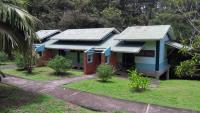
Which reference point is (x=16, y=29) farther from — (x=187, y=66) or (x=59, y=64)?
(x=59, y=64)

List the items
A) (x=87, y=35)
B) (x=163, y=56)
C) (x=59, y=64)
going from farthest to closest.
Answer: (x=87, y=35) → (x=163, y=56) → (x=59, y=64)

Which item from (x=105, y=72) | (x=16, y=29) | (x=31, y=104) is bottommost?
(x=31, y=104)

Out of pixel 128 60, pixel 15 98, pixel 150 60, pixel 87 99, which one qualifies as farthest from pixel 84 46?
pixel 15 98

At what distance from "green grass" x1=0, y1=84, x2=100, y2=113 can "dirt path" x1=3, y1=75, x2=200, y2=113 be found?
3.68 feet

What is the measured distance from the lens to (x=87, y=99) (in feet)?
45.7

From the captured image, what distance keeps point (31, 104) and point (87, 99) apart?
10.3ft

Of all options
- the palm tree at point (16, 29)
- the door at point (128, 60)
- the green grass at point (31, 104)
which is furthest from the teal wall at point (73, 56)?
the palm tree at point (16, 29)

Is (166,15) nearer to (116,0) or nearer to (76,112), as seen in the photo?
(116,0)

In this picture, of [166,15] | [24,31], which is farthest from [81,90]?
[166,15]

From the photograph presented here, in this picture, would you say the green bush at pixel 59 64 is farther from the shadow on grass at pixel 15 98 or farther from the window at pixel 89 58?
the shadow on grass at pixel 15 98

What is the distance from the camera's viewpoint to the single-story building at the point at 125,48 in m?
21.5

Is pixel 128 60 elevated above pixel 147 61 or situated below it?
below

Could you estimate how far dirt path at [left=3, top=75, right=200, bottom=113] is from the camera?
12.1 m

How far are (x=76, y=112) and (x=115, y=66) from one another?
484 inches
